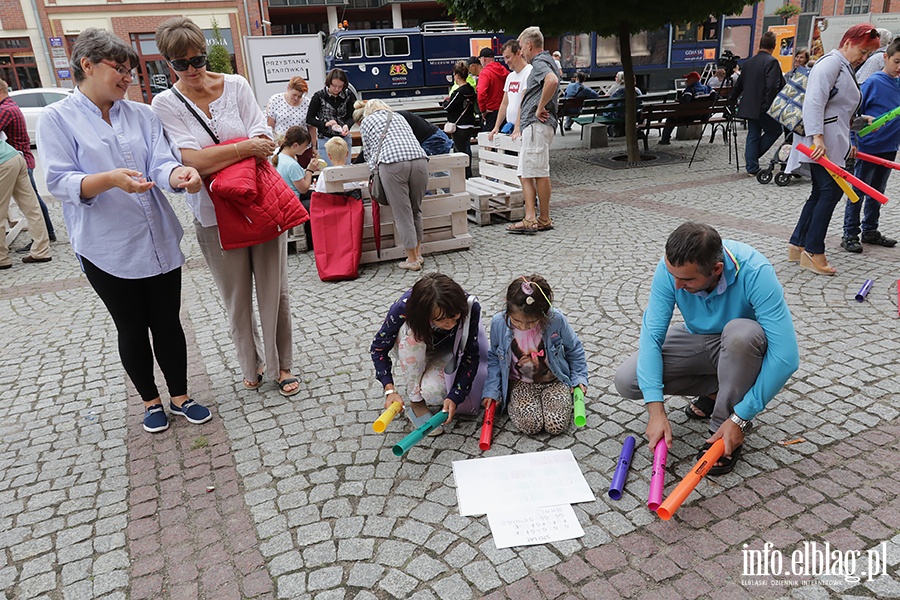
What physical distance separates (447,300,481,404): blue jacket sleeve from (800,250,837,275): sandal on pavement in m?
3.42

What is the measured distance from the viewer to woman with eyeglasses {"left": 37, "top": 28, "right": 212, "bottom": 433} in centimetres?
263

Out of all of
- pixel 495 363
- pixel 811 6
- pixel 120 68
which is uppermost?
pixel 811 6

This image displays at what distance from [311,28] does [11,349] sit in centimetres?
3263

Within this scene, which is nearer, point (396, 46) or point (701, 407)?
point (701, 407)

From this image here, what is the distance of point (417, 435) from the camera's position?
2.78 meters

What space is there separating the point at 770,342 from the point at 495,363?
1223 millimetres

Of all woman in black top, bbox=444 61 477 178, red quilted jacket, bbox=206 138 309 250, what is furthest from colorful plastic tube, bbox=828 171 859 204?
woman in black top, bbox=444 61 477 178

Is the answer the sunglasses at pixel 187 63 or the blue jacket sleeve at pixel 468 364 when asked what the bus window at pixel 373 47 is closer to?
the sunglasses at pixel 187 63

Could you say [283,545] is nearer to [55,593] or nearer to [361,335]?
[55,593]

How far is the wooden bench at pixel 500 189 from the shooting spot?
23.7ft

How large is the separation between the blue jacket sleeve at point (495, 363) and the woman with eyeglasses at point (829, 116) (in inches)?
126

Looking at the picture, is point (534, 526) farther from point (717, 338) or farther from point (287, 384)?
point (287, 384)

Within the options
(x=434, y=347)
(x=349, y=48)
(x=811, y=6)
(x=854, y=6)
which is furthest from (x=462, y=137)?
(x=854, y=6)

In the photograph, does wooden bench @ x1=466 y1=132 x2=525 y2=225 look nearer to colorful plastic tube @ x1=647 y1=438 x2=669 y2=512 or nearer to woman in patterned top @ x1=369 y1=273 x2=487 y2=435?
woman in patterned top @ x1=369 y1=273 x2=487 y2=435
